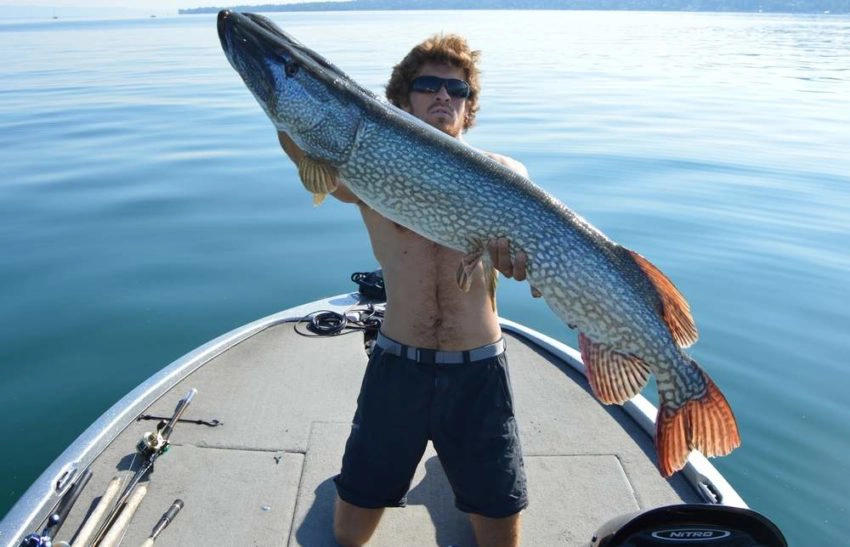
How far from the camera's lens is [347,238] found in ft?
30.1

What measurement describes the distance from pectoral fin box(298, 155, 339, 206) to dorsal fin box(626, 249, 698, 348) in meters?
1.35

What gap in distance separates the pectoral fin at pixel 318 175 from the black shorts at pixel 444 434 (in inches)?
35.3

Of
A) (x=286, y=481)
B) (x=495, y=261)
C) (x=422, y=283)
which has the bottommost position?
(x=286, y=481)

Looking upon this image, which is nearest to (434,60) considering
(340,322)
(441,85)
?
(441,85)

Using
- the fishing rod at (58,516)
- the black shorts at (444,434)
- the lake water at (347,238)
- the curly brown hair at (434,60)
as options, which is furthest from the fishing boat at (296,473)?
the curly brown hair at (434,60)

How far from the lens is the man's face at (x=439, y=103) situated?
11.7 feet

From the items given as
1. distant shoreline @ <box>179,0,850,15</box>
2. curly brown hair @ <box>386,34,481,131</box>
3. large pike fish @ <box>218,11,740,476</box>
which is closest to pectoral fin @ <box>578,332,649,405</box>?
large pike fish @ <box>218,11,740,476</box>

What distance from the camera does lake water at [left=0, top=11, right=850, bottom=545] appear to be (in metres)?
5.23

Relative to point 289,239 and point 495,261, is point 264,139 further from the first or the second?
point 495,261

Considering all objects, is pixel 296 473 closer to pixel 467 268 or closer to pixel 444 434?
pixel 444 434

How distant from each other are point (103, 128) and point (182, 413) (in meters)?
13.0

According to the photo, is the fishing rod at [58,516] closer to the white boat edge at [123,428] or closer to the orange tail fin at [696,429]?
the white boat edge at [123,428]

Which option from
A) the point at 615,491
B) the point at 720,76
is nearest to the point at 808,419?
the point at 615,491

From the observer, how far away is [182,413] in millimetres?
4219
